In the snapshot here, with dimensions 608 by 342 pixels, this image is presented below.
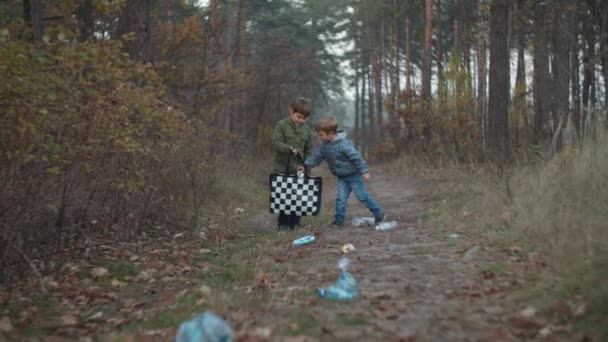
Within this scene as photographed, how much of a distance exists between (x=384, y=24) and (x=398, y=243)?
3482 cm

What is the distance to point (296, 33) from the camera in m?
42.6

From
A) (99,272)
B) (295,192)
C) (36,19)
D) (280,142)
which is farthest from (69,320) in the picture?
(36,19)

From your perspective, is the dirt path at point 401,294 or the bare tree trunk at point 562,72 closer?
the dirt path at point 401,294

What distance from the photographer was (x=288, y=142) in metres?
8.40

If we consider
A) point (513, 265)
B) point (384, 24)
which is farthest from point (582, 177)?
point (384, 24)

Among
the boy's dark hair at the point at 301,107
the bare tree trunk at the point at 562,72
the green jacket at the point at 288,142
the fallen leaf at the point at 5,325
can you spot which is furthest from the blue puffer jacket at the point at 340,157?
the bare tree trunk at the point at 562,72

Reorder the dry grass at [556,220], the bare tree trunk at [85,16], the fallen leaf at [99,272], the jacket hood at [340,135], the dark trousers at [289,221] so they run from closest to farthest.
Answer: the dry grass at [556,220]
the fallen leaf at [99,272]
the jacket hood at [340,135]
the dark trousers at [289,221]
the bare tree trunk at [85,16]

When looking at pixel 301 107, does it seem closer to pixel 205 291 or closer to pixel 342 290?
pixel 205 291

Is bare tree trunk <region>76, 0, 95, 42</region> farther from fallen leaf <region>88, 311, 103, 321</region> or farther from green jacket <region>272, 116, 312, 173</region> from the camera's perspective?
fallen leaf <region>88, 311, 103, 321</region>

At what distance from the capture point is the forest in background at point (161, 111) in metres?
5.55

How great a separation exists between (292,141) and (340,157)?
2.15 ft

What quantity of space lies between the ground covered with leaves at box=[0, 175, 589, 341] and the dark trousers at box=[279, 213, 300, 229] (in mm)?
533

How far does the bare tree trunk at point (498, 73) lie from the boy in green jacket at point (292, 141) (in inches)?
236

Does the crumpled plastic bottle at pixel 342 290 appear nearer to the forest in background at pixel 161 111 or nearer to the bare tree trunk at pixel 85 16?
the forest in background at pixel 161 111
